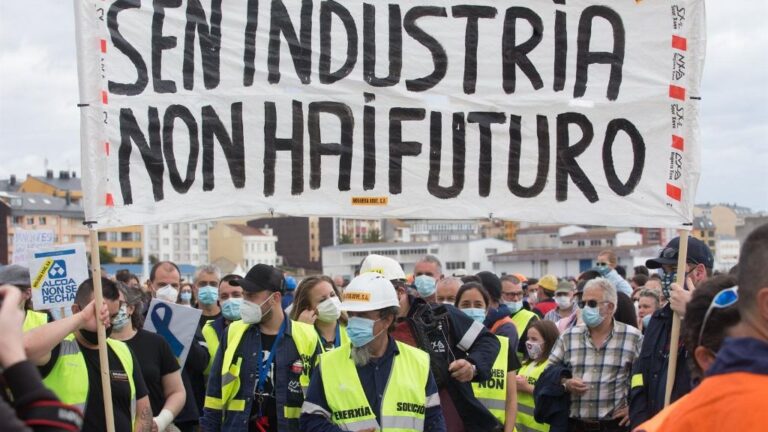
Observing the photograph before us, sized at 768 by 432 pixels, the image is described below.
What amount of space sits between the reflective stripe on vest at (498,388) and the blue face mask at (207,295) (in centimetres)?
431

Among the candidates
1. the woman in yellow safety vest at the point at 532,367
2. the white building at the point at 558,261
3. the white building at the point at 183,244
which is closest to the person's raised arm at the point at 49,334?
the woman in yellow safety vest at the point at 532,367

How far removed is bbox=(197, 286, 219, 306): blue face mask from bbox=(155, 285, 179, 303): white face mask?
0.32 metres

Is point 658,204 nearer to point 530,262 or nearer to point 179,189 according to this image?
point 179,189

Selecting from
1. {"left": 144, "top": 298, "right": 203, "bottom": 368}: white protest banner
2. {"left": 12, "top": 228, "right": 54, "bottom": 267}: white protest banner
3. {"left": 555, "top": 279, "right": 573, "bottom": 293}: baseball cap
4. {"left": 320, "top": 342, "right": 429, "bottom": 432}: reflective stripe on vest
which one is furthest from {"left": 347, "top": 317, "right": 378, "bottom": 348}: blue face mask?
{"left": 555, "top": 279, "right": 573, "bottom": 293}: baseball cap

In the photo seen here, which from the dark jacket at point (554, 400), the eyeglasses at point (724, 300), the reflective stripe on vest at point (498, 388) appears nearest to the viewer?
the eyeglasses at point (724, 300)

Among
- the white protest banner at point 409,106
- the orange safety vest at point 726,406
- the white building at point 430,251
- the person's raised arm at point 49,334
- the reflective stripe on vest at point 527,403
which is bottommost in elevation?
the white building at point 430,251

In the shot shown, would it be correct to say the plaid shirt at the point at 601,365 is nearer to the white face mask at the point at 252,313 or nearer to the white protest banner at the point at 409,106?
the white protest banner at the point at 409,106

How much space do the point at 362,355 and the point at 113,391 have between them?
1911mm

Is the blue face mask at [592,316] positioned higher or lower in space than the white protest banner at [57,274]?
lower

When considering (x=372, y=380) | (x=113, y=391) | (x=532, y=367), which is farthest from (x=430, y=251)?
(x=372, y=380)

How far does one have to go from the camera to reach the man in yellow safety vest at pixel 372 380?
19.7 feet

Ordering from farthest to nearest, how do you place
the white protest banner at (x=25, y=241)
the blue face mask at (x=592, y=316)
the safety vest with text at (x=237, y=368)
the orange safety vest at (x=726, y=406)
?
the white protest banner at (x=25, y=241)
the blue face mask at (x=592, y=316)
the safety vest with text at (x=237, y=368)
the orange safety vest at (x=726, y=406)

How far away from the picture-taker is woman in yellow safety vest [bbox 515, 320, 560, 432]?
31.1 ft

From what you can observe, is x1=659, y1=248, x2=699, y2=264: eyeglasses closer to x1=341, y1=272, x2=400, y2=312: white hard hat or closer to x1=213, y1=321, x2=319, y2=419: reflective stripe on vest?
x1=341, y1=272, x2=400, y2=312: white hard hat
